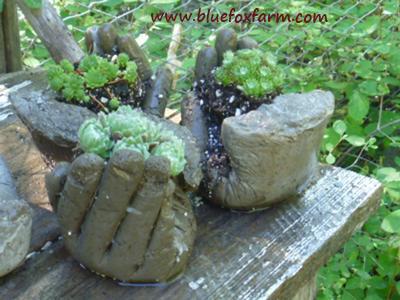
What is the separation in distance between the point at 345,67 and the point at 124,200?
1116 mm

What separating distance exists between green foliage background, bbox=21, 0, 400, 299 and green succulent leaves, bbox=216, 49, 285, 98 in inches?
20.9

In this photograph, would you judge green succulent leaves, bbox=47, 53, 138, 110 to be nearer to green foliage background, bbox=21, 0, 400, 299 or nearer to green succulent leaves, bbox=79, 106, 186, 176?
green succulent leaves, bbox=79, 106, 186, 176

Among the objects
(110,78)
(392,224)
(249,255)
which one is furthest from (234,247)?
(392,224)

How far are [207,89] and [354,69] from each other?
0.81 m

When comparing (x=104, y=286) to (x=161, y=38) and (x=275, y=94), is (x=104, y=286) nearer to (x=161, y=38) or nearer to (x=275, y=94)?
(x=275, y=94)

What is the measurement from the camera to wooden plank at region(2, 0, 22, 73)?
1125 mm

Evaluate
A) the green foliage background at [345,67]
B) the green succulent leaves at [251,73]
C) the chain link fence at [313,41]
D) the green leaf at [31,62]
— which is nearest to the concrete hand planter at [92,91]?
the green succulent leaves at [251,73]

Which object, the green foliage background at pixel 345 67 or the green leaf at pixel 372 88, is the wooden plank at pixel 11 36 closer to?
the green foliage background at pixel 345 67

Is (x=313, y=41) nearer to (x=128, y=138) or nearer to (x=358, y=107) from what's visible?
(x=358, y=107)

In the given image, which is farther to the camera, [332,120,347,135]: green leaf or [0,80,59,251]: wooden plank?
[332,120,347,135]: green leaf

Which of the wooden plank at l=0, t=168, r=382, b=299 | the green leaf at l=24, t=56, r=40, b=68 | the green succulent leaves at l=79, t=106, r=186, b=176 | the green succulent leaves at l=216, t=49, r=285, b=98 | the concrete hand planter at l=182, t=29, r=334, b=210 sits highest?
the green succulent leaves at l=79, t=106, r=186, b=176

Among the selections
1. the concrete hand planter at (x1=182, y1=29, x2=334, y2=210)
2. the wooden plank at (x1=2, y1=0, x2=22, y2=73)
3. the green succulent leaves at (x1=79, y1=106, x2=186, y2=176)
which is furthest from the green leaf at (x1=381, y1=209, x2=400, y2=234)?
the wooden plank at (x1=2, y1=0, x2=22, y2=73)

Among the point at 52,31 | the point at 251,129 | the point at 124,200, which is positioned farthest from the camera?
the point at 52,31

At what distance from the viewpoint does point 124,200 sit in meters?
0.64
